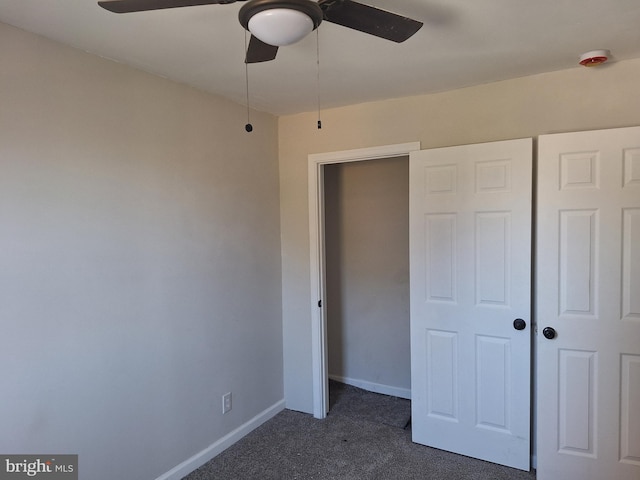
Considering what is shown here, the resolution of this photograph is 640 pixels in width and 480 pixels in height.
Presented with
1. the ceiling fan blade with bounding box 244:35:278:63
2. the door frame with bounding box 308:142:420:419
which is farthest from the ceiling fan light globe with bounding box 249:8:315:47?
the door frame with bounding box 308:142:420:419

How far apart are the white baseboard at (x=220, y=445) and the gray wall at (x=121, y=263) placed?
42 millimetres

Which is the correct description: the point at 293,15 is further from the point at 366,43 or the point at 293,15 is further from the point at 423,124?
the point at 423,124

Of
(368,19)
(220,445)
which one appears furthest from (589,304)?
(220,445)

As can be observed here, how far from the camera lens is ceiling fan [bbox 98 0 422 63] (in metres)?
1.12

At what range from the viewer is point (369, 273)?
384 cm

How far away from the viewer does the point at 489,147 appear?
243cm

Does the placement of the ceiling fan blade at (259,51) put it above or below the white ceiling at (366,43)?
below

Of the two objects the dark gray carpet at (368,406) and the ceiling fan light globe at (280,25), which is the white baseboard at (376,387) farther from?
the ceiling fan light globe at (280,25)

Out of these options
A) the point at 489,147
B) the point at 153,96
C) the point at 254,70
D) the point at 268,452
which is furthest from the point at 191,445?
the point at 489,147

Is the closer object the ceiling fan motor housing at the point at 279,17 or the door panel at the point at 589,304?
the ceiling fan motor housing at the point at 279,17

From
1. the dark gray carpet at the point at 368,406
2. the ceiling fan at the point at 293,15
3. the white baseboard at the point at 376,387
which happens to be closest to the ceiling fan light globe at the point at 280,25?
the ceiling fan at the point at 293,15

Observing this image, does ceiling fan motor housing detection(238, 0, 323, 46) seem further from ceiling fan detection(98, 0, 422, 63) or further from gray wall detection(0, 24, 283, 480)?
gray wall detection(0, 24, 283, 480)

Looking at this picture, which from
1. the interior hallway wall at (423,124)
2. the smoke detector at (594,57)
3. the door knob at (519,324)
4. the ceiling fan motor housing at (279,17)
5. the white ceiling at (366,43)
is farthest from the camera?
the door knob at (519,324)

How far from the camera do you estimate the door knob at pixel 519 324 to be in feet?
7.77
